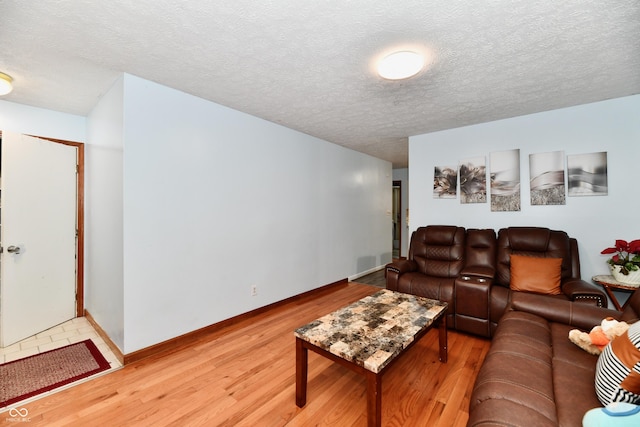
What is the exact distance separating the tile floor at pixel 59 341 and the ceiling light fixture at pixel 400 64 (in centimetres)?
325

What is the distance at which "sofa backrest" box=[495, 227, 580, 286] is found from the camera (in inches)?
104

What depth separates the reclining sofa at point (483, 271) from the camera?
2.50 meters

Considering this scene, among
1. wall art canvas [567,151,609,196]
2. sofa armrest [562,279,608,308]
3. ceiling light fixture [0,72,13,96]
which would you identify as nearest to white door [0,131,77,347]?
ceiling light fixture [0,72,13,96]

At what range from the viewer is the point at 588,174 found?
9.26 ft

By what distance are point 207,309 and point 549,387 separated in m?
2.73

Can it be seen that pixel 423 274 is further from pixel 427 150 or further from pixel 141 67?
pixel 141 67

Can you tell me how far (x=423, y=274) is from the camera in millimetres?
3164

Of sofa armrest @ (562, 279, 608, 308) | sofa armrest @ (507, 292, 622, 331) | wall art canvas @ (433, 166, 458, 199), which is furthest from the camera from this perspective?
wall art canvas @ (433, 166, 458, 199)

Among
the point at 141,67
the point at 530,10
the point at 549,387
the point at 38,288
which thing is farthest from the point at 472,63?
the point at 38,288

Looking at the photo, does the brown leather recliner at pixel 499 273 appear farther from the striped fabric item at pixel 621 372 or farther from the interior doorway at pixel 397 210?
the interior doorway at pixel 397 210

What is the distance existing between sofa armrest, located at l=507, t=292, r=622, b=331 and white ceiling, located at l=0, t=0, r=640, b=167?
6.05 ft

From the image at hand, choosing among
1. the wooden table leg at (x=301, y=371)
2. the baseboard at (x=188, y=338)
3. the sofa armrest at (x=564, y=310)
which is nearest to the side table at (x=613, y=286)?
the sofa armrest at (x=564, y=310)

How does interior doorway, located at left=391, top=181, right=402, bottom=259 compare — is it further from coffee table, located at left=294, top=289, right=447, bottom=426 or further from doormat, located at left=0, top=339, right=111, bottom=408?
doormat, located at left=0, top=339, right=111, bottom=408

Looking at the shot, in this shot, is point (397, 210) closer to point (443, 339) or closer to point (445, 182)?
point (445, 182)
